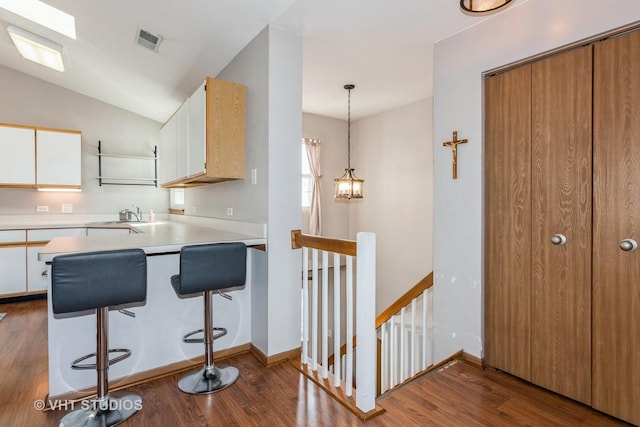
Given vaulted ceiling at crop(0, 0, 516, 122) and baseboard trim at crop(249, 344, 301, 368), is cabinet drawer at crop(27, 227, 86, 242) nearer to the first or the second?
vaulted ceiling at crop(0, 0, 516, 122)

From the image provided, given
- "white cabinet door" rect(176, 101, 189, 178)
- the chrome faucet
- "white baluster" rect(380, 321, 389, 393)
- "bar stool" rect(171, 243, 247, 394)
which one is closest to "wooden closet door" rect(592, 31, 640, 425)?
"white baluster" rect(380, 321, 389, 393)

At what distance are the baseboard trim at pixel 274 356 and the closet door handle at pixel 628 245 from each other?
7.00ft

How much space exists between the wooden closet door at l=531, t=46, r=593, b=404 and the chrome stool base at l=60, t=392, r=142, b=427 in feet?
8.04

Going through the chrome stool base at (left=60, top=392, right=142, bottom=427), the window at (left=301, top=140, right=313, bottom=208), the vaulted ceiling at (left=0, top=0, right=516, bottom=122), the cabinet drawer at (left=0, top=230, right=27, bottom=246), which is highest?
the vaulted ceiling at (left=0, top=0, right=516, bottom=122)

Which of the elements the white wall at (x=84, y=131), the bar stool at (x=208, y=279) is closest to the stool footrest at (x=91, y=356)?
the bar stool at (x=208, y=279)

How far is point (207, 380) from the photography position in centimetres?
216

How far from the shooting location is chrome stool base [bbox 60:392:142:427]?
1.75 m

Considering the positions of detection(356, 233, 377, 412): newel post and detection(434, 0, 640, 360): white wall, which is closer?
detection(356, 233, 377, 412): newel post

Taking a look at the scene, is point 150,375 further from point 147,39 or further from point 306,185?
point 306,185

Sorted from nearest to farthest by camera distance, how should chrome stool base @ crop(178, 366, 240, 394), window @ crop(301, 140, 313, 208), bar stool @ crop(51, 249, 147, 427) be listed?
bar stool @ crop(51, 249, 147, 427)
chrome stool base @ crop(178, 366, 240, 394)
window @ crop(301, 140, 313, 208)

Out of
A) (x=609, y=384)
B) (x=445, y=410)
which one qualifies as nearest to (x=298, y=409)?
(x=445, y=410)

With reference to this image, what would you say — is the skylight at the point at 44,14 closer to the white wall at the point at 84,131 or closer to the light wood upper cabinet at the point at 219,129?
the light wood upper cabinet at the point at 219,129

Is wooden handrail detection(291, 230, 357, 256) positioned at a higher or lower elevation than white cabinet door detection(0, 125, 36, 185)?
lower

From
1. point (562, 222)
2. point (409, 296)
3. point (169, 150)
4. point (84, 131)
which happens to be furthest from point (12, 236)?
point (562, 222)
